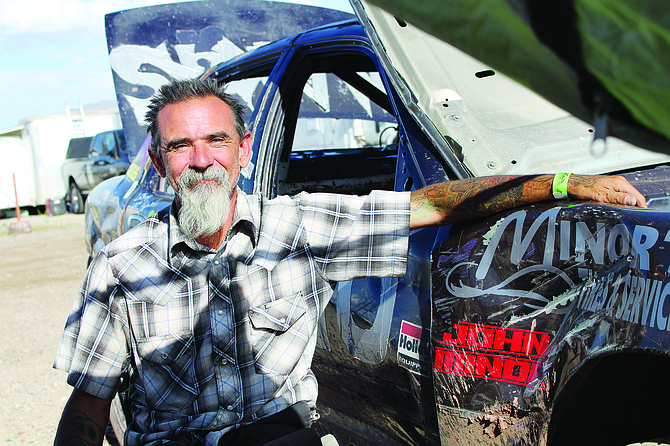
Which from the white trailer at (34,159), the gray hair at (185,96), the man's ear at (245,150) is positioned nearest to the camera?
the gray hair at (185,96)

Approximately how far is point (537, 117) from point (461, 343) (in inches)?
29.7

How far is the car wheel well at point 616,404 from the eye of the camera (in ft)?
4.60

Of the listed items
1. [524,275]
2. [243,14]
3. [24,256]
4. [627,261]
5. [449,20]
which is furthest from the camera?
[24,256]

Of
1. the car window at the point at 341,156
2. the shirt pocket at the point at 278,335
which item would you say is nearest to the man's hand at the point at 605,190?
the shirt pocket at the point at 278,335

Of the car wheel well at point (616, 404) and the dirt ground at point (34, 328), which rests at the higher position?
the car wheel well at point (616, 404)

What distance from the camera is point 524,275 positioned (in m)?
1.35

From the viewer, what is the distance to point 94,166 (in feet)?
47.1

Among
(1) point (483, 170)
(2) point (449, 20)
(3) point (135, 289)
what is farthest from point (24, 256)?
(2) point (449, 20)

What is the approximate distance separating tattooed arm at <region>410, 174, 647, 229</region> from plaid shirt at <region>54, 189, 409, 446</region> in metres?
0.13

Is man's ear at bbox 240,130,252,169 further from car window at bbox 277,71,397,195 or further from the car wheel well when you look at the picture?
the car wheel well

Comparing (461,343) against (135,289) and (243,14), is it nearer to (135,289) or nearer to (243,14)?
(135,289)

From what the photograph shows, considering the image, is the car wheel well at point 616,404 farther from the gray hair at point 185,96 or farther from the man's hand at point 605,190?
the gray hair at point 185,96

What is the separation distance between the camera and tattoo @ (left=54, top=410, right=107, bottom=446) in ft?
5.46

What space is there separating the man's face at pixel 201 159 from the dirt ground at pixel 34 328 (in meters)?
2.05
